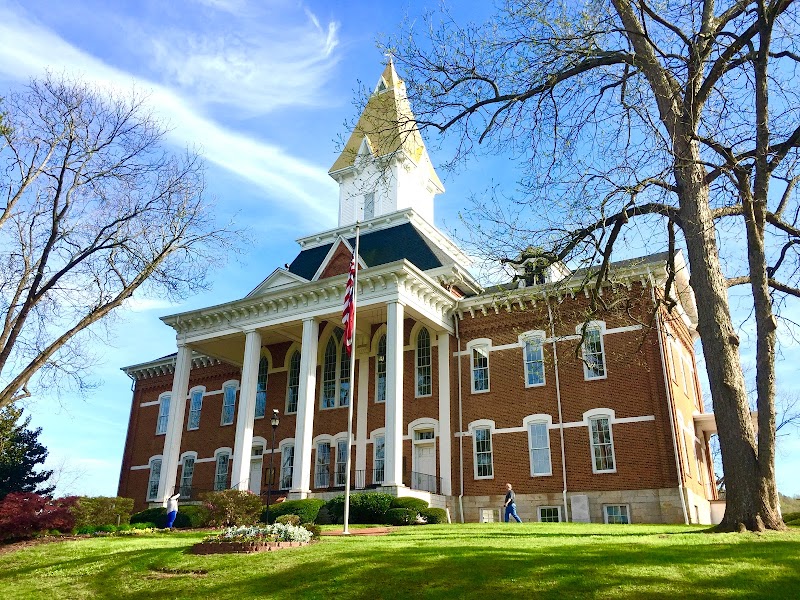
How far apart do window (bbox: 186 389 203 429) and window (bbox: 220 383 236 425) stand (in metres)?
1.66

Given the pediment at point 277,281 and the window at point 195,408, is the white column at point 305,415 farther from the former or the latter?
the window at point 195,408

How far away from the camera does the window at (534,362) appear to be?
1067 inches

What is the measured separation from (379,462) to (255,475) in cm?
721

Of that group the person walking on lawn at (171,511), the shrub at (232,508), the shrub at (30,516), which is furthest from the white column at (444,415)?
the shrub at (30,516)

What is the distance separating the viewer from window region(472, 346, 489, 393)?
1110 inches

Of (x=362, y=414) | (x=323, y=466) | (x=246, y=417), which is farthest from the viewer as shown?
(x=323, y=466)

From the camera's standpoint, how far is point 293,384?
32.9 m

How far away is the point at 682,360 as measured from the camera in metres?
28.5

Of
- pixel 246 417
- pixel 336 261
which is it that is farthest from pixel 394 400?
pixel 336 261

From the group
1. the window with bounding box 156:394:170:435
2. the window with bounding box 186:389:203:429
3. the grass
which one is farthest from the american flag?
the window with bounding box 156:394:170:435

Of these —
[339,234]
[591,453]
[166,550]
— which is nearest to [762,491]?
[166,550]

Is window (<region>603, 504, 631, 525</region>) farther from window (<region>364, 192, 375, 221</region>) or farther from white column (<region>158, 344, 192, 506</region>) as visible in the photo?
window (<region>364, 192, 375, 221</region>)

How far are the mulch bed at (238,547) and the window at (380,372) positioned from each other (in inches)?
619

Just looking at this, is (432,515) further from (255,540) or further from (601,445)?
(255,540)
